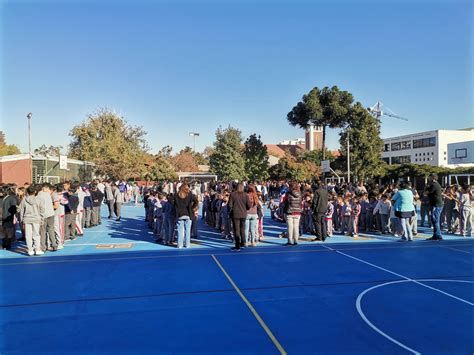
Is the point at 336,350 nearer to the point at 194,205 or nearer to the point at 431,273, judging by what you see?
the point at 431,273

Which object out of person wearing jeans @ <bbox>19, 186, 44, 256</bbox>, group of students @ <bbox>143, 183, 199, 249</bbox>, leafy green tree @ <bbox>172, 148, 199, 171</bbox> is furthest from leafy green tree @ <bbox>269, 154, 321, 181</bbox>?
person wearing jeans @ <bbox>19, 186, 44, 256</bbox>

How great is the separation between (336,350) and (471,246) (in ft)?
28.8

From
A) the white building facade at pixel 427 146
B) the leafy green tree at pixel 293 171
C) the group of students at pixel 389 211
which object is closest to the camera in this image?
the group of students at pixel 389 211

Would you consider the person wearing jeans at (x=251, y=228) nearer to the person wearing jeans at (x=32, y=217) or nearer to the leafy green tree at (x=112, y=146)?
the person wearing jeans at (x=32, y=217)

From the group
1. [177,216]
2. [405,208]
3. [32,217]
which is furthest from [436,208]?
[32,217]

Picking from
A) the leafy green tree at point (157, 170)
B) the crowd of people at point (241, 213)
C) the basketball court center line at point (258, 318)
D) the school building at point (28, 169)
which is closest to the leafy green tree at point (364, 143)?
the leafy green tree at point (157, 170)

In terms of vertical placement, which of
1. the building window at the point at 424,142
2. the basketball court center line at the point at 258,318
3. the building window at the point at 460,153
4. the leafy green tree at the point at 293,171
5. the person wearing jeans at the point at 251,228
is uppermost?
the building window at the point at 424,142

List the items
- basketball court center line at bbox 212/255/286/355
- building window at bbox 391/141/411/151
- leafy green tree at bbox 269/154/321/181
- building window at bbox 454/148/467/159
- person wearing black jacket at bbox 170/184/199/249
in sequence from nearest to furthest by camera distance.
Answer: basketball court center line at bbox 212/255/286/355 < person wearing black jacket at bbox 170/184/199/249 < building window at bbox 454/148/467/159 < leafy green tree at bbox 269/154/321/181 < building window at bbox 391/141/411/151

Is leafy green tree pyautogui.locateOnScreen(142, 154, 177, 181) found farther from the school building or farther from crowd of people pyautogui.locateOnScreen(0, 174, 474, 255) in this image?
crowd of people pyautogui.locateOnScreen(0, 174, 474, 255)

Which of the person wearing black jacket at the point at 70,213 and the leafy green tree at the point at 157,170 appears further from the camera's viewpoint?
the leafy green tree at the point at 157,170

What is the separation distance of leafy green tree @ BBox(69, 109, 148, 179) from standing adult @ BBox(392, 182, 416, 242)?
1205 inches

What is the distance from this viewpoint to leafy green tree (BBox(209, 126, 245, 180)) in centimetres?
4088

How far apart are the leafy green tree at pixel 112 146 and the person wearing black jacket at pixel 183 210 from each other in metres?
28.7

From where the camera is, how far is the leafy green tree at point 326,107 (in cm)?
4556
